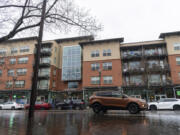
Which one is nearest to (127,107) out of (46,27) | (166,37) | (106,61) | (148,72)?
(46,27)

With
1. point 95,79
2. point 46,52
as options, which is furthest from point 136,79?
point 46,52

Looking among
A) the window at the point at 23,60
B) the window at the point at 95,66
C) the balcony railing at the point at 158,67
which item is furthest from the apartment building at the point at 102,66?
the window at the point at 23,60

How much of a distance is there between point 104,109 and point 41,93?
94.6 ft

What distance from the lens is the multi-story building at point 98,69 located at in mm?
30109

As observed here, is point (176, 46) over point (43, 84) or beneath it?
over

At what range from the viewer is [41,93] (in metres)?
36.7

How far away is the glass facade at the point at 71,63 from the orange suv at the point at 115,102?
90.2 feet

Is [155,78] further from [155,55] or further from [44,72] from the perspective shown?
[44,72]

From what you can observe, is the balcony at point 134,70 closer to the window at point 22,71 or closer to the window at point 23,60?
the window at point 22,71

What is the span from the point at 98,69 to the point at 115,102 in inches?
899

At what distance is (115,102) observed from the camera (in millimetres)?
11023

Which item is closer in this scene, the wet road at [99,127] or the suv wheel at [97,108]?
the wet road at [99,127]

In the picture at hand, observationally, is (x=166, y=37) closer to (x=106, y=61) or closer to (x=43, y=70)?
(x=106, y=61)

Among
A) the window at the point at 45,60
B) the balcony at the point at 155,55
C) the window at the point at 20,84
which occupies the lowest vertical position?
the window at the point at 20,84
